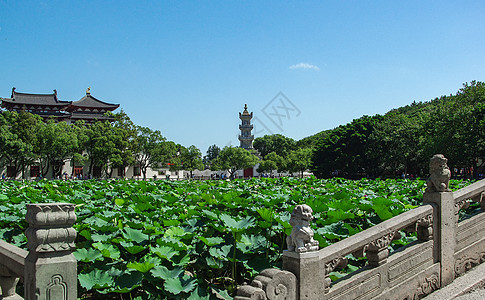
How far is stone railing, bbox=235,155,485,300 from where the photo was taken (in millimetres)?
3514

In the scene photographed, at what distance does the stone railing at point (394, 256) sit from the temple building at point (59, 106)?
5165cm

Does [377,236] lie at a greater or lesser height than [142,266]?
greater

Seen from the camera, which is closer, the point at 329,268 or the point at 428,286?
the point at 329,268

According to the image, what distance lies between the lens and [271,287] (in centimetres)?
331

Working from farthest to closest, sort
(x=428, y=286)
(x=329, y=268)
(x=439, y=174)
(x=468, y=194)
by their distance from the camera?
(x=468, y=194), (x=439, y=174), (x=428, y=286), (x=329, y=268)

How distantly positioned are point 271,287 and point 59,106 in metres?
55.9

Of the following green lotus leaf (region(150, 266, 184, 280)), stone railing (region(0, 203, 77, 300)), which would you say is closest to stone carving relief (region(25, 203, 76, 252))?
stone railing (region(0, 203, 77, 300))

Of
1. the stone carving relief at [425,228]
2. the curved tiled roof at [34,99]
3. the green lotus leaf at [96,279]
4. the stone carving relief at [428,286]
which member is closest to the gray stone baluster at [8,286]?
the green lotus leaf at [96,279]

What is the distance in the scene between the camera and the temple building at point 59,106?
50875 millimetres

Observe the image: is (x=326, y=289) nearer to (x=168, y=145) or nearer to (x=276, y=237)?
(x=276, y=237)

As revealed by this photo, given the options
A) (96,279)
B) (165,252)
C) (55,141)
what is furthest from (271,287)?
(55,141)

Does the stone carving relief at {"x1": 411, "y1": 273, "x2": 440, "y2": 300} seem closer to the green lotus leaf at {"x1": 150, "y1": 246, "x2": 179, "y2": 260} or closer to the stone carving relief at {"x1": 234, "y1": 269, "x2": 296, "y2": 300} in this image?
the stone carving relief at {"x1": 234, "y1": 269, "x2": 296, "y2": 300}

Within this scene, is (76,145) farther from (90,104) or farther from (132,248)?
(132,248)

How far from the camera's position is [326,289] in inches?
147
